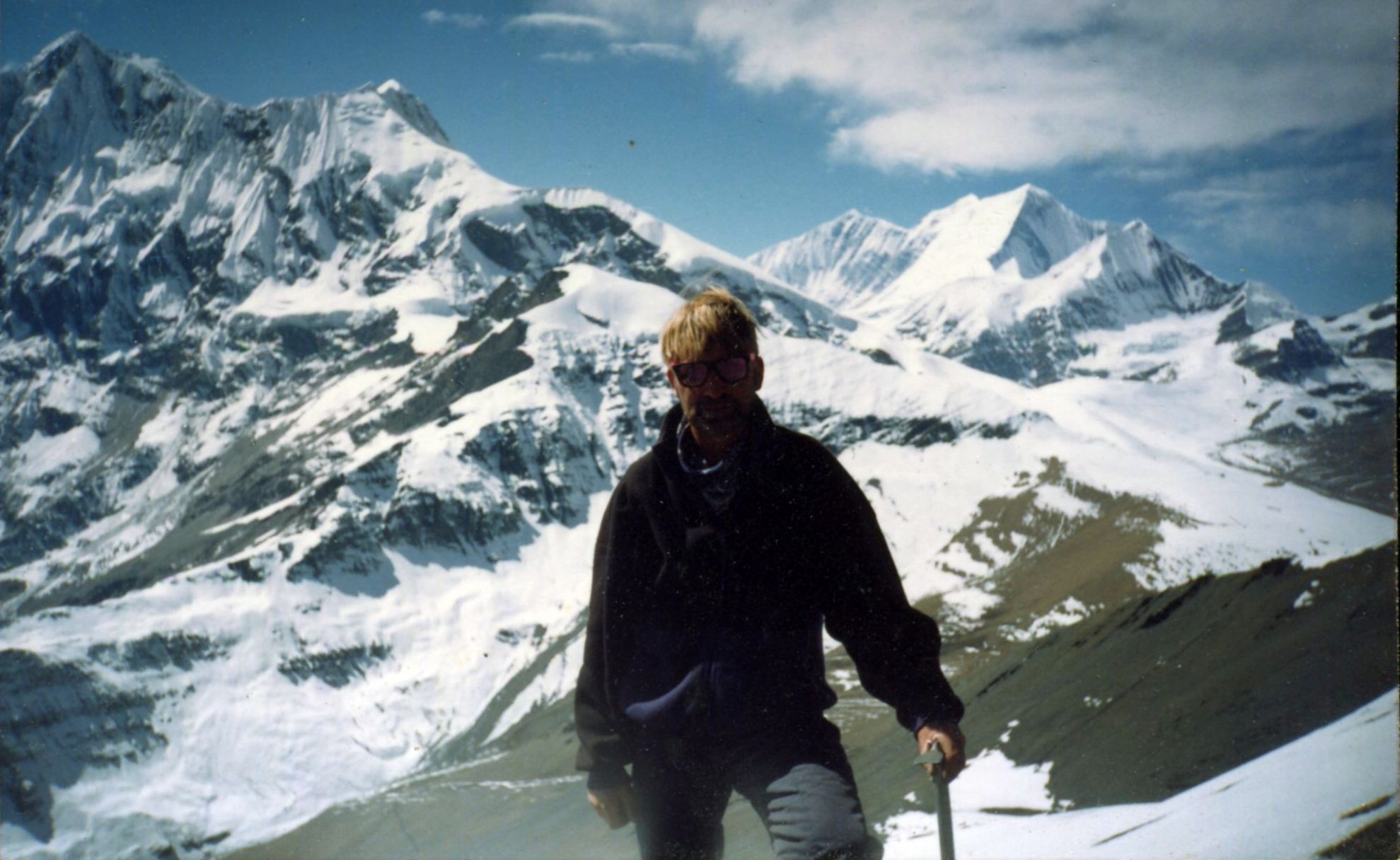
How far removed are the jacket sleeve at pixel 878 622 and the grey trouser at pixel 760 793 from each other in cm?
38

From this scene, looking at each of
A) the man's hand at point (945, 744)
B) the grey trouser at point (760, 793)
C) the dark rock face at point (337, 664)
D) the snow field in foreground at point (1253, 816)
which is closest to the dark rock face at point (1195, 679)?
the snow field in foreground at point (1253, 816)

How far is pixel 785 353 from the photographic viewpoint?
636 ft

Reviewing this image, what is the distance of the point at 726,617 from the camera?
15.9ft

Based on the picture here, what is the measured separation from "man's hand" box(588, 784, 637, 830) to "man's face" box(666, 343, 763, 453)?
1830 mm

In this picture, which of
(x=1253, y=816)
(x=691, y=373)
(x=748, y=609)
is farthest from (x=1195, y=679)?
(x=691, y=373)

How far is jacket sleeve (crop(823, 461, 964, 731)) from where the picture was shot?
15.1 feet

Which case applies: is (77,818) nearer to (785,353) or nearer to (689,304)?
(785,353)

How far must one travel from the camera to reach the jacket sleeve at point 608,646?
4.97 metres

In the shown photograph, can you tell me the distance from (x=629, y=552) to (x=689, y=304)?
1339 mm

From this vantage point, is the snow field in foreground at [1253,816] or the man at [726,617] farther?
the snow field in foreground at [1253,816]

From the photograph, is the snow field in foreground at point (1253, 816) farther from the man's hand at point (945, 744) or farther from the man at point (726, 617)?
the man at point (726, 617)

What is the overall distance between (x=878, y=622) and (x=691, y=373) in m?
1.55

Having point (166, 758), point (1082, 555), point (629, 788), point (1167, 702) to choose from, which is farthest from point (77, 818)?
point (629, 788)

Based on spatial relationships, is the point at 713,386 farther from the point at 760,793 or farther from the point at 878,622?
the point at 760,793
